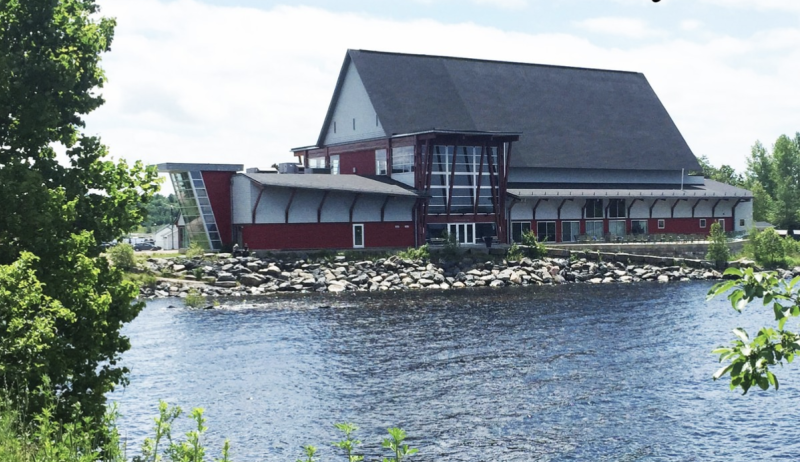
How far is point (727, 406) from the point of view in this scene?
1964 cm

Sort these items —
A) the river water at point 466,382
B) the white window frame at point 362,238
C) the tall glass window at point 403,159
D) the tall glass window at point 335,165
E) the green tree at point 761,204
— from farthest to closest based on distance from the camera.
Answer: the green tree at point 761,204, the tall glass window at point 335,165, the tall glass window at point 403,159, the white window frame at point 362,238, the river water at point 466,382

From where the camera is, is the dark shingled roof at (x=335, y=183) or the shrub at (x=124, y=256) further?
the dark shingled roof at (x=335, y=183)

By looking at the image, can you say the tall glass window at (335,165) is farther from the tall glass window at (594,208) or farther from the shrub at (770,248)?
the shrub at (770,248)

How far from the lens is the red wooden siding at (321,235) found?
171 feet

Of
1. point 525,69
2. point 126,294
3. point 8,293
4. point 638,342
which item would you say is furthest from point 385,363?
point 525,69

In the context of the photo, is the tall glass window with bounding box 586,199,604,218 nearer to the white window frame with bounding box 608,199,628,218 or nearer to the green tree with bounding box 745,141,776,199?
Answer: the white window frame with bounding box 608,199,628,218

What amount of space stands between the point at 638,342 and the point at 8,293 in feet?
73.8

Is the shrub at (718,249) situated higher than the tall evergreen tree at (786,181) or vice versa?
the tall evergreen tree at (786,181)

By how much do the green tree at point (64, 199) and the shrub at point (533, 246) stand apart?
43.0 metres

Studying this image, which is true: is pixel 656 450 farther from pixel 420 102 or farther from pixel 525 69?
pixel 525 69

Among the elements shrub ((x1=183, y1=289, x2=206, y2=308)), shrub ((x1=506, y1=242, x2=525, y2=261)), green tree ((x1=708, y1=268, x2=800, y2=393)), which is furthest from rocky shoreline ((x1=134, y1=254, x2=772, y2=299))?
green tree ((x1=708, y1=268, x2=800, y2=393))

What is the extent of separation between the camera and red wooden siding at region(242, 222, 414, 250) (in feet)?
171

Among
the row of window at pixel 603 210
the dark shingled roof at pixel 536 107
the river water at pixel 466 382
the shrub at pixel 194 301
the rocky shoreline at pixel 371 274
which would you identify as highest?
the dark shingled roof at pixel 536 107

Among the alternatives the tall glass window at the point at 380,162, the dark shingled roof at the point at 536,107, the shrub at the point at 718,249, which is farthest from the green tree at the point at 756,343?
the shrub at the point at 718,249
